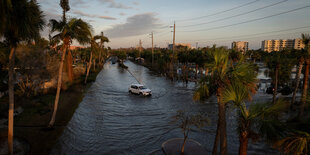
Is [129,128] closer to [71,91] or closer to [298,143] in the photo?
[298,143]

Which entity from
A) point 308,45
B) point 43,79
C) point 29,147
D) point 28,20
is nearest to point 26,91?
point 43,79

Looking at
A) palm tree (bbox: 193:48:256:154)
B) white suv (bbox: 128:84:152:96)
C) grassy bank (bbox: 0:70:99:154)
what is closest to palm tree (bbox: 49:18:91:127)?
grassy bank (bbox: 0:70:99:154)

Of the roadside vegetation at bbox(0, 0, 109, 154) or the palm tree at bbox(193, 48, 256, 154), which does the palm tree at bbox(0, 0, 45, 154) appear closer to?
the roadside vegetation at bbox(0, 0, 109, 154)

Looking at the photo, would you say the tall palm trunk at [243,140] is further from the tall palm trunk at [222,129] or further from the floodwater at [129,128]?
the floodwater at [129,128]

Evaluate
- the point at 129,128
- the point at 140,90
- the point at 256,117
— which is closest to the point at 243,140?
the point at 256,117

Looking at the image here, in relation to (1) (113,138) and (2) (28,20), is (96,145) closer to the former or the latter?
(1) (113,138)
